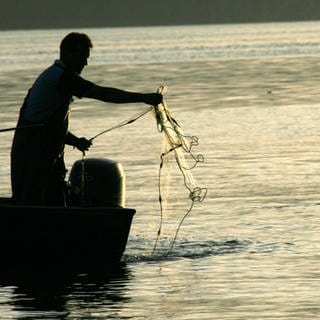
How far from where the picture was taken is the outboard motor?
17938 mm

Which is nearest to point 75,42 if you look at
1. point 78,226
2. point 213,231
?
point 78,226

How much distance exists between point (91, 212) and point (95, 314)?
7.91ft

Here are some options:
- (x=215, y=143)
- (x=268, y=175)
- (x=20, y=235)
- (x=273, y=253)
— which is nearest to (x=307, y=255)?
(x=273, y=253)

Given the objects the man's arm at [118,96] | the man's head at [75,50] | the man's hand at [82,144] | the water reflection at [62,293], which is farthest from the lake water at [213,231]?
the man's head at [75,50]

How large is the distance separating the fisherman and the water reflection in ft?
2.47

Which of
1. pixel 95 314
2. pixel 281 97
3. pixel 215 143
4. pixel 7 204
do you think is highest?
pixel 281 97

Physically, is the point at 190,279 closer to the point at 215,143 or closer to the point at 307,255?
the point at 307,255

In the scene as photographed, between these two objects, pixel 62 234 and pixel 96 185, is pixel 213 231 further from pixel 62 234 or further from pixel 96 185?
pixel 62 234

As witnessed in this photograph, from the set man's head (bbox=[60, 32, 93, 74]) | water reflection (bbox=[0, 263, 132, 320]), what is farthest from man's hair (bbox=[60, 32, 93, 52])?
water reflection (bbox=[0, 263, 132, 320])

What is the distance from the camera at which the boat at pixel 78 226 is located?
56.5ft

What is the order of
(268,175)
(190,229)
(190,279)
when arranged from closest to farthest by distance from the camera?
(190,279)
(190,229)
(268,175)

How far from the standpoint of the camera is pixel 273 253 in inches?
723

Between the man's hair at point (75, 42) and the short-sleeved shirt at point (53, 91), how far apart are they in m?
0.22

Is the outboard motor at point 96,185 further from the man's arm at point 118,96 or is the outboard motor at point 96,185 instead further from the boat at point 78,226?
the man's arm at point 118,96
